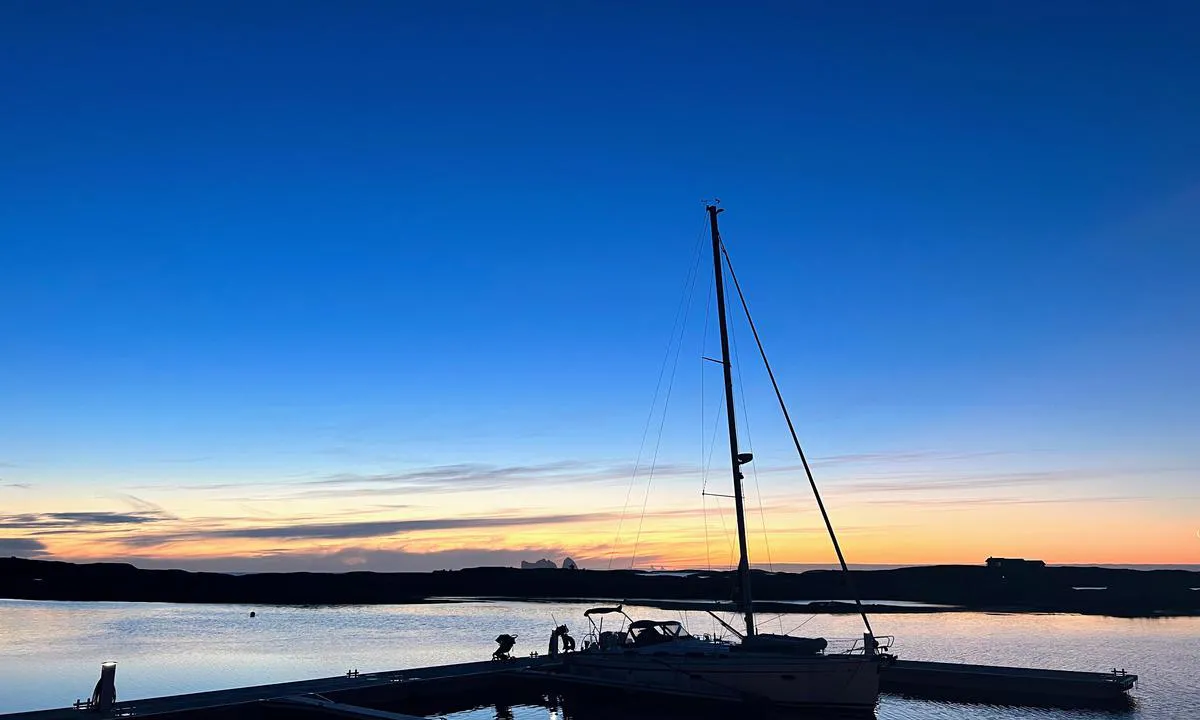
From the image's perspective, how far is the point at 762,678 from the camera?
30406 mm

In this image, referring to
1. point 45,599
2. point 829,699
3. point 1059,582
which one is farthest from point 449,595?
point 829,699

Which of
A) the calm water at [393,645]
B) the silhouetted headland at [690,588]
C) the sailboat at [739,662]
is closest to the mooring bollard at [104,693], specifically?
the calm water at [393,645]

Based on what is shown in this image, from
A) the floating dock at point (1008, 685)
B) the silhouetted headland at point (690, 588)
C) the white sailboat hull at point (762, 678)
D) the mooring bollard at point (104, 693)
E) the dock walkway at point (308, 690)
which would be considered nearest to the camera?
the mooring bollard at point (104, 693)

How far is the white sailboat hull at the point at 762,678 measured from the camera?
29500 millimetres

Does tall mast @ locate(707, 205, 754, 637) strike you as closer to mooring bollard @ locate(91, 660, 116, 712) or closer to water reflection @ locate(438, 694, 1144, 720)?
water reflection @ locate(438, 694, 1144, 720)

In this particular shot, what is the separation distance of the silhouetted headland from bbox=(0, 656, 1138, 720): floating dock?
69.2m

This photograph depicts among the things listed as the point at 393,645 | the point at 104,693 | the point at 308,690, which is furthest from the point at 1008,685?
the point at 393,645

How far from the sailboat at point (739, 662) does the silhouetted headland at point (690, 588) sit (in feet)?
253

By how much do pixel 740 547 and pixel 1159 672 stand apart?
33493 mm

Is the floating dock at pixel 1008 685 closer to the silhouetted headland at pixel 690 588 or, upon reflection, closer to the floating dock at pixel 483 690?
the floating dock at pixel 483 690

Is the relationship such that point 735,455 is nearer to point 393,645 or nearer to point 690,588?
point 393,645

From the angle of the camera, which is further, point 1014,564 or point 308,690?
point 1014,564

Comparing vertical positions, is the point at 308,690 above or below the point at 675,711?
above

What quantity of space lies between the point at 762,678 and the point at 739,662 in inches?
38.7
